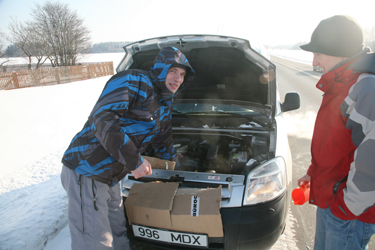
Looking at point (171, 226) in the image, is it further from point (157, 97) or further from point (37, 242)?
point (37, 242)

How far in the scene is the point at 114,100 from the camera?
146 cm

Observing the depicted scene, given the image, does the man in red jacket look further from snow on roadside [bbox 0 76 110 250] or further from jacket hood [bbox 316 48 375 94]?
snow on roadside [bbox 0 76 110 250]

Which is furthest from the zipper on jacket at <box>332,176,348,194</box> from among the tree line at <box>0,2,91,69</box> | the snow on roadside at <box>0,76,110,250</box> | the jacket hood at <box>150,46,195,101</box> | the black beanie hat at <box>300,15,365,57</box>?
the tree line at <box>0,2,91,69</box>

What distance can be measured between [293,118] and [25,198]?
6.08 meters

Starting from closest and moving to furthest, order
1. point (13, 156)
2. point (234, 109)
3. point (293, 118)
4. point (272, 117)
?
point (272, 117), point (234, 109), point (13, 156), point (293, 118)

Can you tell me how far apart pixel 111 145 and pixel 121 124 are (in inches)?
8.9

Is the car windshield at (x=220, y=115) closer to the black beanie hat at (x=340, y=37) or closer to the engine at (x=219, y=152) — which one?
the engine at (x=219, y=152)

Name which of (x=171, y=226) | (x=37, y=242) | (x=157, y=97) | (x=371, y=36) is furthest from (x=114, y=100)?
(x=371, y=36)

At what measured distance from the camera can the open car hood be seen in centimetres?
244

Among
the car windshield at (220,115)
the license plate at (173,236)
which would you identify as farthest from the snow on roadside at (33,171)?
the car windshield at (220,115)

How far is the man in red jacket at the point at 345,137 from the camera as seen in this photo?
3.44ft

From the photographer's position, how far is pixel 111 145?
4.64 ft

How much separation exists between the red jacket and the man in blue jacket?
3.44ft

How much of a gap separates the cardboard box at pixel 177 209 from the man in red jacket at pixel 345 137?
691 millimetres
